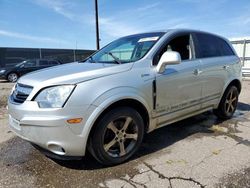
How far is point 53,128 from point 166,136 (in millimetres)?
2173

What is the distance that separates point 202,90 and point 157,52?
1.19 m

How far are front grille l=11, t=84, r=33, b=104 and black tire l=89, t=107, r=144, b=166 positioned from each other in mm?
901

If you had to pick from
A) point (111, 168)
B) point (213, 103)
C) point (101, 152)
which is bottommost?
point (111, 168)

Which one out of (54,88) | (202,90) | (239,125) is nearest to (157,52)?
(202,90)

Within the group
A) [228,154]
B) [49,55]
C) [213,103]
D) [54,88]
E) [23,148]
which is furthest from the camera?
[49,55]

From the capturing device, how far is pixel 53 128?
2625 millimetres

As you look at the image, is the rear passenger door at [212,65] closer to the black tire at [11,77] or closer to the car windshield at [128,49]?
the car windshield at [128,49]

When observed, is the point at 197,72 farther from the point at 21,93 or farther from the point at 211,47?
the point at 21,93

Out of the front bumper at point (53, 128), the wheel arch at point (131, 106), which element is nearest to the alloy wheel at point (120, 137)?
the wheel arch at point (131, 106)

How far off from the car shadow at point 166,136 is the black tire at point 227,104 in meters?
0.18

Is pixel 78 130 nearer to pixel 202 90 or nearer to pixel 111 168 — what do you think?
pixel 111 168

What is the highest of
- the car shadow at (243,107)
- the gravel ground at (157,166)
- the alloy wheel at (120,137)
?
the alloy wheel at (120,137)

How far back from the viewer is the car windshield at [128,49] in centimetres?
350

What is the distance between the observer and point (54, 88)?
2.67m
